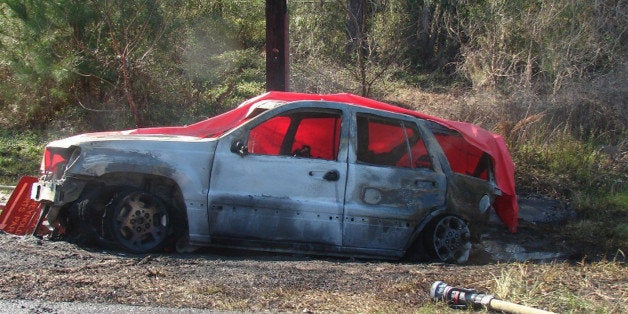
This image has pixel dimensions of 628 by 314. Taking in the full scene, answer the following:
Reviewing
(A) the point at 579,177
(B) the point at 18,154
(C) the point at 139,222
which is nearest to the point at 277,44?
(C) the point at 139,222

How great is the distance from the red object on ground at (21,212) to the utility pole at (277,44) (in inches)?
170

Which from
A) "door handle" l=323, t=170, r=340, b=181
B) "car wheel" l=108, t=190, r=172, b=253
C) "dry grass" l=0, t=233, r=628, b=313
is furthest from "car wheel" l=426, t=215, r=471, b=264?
"car wheel" l=108, t=190, r=172, b=253

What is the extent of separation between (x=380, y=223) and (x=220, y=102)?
26.8 feet

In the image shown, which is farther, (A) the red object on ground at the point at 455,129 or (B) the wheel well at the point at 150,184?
(A) the red object on ground at the point at 455,129

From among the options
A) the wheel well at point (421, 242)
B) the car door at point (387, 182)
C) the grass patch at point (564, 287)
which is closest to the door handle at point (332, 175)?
the car door at point (387, 182)

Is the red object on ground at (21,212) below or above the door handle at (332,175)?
below

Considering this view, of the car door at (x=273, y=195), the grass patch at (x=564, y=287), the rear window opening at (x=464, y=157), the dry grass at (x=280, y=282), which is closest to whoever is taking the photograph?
the grass patch at (x=564, y=287)

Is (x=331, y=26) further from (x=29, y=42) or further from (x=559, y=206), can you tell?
(x=559, y=206)

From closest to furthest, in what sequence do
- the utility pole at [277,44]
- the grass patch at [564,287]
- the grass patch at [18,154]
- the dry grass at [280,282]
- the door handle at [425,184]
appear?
1. the grass patch at [564,287]
2. the dry grass at [280,282]
3. the door handle at [425,184]
4. the utility pole at [277,44]
5. the grass patch at [18,154]

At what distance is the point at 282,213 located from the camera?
7000mm

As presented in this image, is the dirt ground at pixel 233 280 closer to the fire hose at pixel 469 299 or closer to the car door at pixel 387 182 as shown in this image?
the fire hose at pixel 469 299

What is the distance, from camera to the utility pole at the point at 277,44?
11.0 meters

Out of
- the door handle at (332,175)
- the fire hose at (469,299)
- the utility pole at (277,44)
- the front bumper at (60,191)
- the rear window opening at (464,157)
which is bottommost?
the fire hose at (469,299)

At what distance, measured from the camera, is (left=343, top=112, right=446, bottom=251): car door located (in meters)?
7.17
